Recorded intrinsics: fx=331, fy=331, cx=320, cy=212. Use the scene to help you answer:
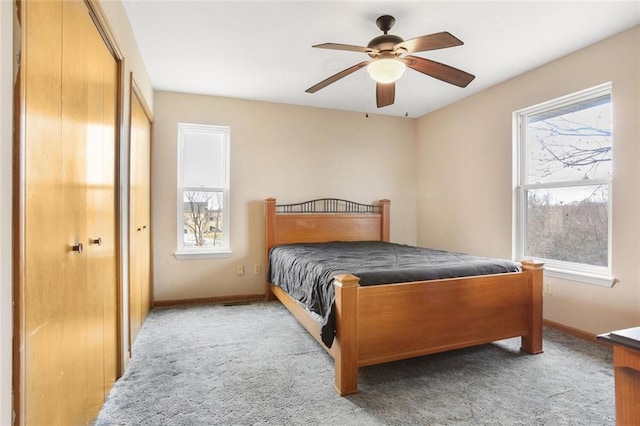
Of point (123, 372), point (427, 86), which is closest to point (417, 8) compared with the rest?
point (427, 86)

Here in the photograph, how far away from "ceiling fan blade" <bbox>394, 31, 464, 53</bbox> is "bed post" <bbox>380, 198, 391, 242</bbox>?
263 centimetres

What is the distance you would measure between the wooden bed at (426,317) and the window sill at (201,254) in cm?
152

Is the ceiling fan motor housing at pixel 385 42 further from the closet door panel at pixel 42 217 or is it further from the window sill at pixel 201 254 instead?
the window sill at pixel 201 254

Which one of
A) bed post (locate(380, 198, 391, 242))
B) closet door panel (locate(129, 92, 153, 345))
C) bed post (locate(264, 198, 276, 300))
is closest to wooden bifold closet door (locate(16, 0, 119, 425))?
closet door panel (locate(129, 92, 153, 345))

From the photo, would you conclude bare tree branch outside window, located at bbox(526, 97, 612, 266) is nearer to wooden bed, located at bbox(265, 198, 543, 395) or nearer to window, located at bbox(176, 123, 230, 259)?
wooden bed, located at bbox(265, 198, 543, 395)

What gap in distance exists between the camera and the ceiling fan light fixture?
2152mm

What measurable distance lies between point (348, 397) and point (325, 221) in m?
2.54

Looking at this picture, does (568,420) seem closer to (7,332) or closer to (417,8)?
(7,332)

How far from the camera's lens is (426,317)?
210cm

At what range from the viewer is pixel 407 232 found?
194 inches

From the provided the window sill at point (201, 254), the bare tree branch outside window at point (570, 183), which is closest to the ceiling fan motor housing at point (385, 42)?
the bare tree branch outside window at point (570, 183)

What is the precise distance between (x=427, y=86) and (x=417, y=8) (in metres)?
1.51

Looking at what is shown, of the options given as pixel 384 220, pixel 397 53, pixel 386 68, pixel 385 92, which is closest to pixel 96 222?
pixel 386 68

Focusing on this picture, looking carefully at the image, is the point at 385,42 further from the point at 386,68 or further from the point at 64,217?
the point at 64,217
